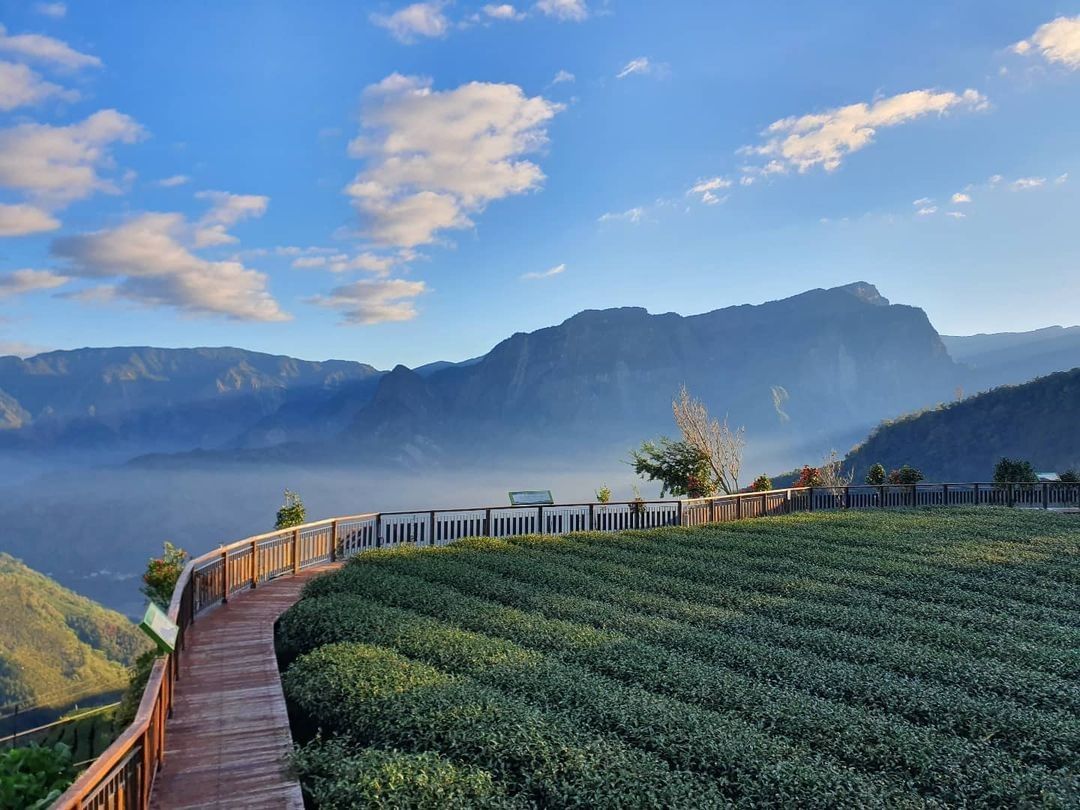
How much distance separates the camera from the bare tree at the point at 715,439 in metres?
33.2

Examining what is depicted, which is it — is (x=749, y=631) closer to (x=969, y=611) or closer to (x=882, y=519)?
(x=969, y=611)

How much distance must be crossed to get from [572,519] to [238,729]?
1400 centimetres

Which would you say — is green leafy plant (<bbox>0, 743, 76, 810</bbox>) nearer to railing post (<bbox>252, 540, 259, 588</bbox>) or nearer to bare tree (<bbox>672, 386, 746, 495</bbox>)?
railing post (<bbox>252, 540, 259, 588</bbox>)

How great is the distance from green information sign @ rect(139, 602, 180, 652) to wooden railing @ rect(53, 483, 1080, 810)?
236 millimetres

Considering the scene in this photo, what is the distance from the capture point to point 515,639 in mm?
9703

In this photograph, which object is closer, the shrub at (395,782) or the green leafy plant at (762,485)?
the shrub at (395,782)

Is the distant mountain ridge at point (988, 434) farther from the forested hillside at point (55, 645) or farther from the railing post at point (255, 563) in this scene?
the forested hillside at point (55, 645)

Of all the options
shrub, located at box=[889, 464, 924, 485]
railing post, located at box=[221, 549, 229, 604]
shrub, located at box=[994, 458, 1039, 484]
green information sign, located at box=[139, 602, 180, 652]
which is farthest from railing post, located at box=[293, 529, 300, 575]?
shrub, located at box=[994, 458, 1039, 484]

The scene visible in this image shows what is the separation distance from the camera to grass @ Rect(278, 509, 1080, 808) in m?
5.51

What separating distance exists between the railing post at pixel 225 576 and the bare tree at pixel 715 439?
79.2ft

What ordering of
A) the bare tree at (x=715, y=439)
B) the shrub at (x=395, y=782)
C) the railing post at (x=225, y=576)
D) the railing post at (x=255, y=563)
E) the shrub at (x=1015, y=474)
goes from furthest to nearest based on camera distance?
the bare tree at (x=715, y=439), the shrub at (x=1015, y=474), the railing post at (x=255, y=563), the railing post at (x=225, y=576), the shrub at (x=395, y=782)

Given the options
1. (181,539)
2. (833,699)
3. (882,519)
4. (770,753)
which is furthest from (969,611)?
(181,539)

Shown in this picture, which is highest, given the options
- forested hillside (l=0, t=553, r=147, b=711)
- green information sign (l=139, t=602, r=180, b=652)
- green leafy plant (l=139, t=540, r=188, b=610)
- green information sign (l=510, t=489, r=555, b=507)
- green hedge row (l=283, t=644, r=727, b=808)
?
green information sign (l=139, t=602, r=180, b=652)

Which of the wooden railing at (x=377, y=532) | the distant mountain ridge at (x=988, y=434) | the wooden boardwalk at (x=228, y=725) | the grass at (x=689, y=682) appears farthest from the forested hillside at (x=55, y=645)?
the distant mountain ridge at (x=988, y=434)
